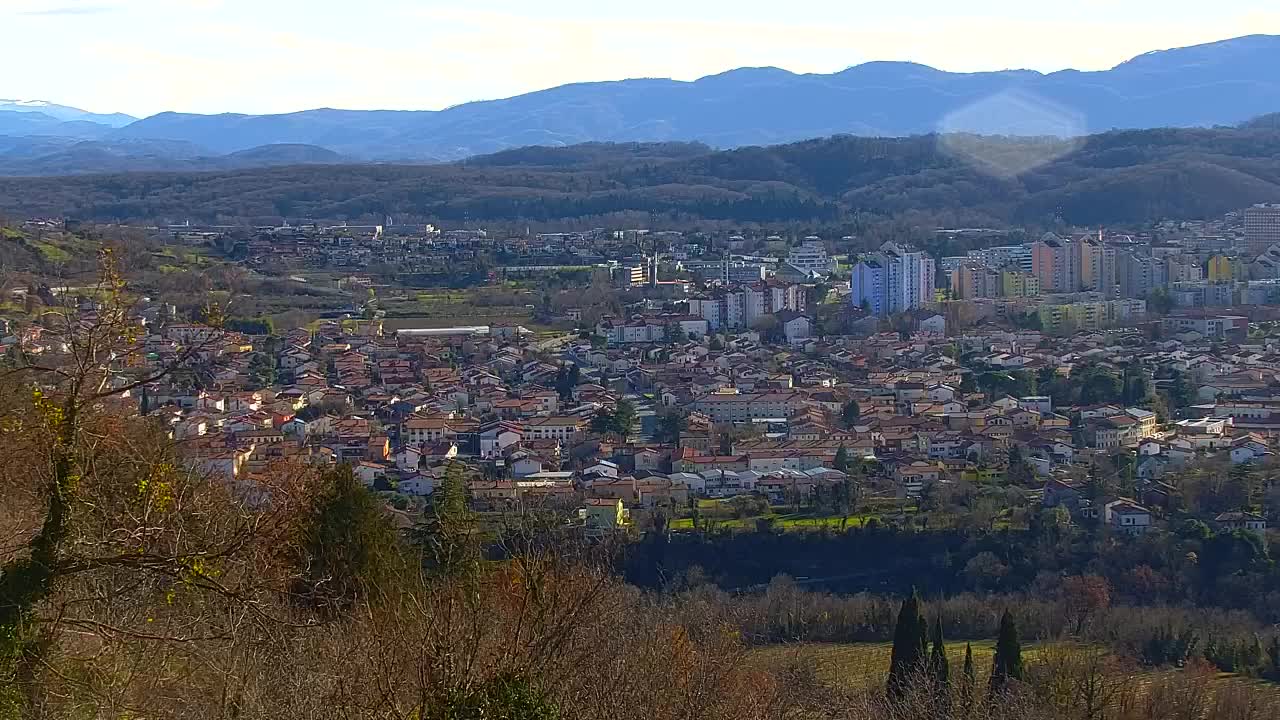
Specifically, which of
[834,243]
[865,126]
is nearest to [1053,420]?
[834,243]

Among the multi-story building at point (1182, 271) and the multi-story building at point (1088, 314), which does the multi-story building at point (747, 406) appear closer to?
the multi-story building at point (1088, 314)

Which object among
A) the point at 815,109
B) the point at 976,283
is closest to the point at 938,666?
the point at 976,283

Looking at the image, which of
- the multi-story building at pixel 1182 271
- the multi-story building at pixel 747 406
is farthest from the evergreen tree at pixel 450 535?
the multi-story building at pixel 1182 271

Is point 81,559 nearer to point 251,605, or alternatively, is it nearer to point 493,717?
point 251,605

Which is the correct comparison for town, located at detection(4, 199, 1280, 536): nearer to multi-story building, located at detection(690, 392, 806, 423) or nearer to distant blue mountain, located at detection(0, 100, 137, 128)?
multi-story building, located at detection(690, 392, 806, 423)

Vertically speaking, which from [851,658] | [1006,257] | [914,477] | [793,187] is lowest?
[851,658]

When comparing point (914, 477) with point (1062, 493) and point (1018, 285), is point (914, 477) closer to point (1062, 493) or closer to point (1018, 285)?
point (1062, 493)
